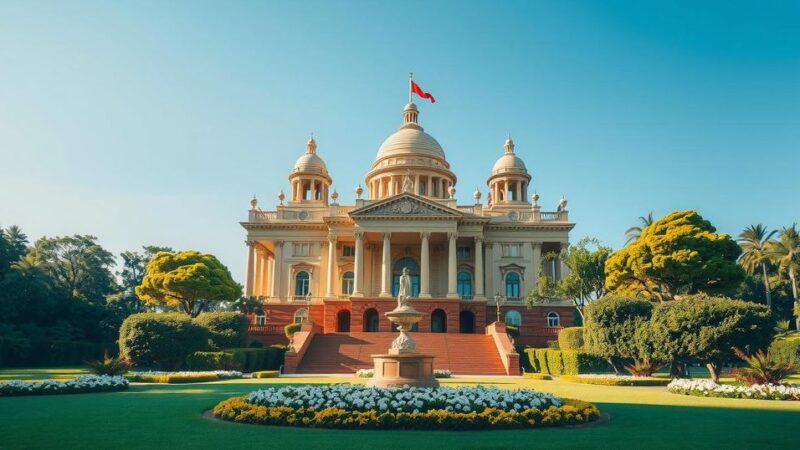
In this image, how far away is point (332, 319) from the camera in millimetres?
59594

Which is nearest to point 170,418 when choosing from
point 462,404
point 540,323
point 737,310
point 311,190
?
point 462,404

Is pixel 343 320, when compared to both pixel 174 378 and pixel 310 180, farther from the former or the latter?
pixel 174 378

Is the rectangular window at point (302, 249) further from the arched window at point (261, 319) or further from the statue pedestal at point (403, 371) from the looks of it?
the statue pedestal at point (403, 371)

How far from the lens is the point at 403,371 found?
21.0 meters

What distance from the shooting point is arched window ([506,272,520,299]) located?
6344cm

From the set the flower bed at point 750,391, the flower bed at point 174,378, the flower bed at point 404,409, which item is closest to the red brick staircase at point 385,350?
the flower bed at point 174,378

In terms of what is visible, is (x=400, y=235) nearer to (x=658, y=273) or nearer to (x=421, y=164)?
(x=421, y=164)

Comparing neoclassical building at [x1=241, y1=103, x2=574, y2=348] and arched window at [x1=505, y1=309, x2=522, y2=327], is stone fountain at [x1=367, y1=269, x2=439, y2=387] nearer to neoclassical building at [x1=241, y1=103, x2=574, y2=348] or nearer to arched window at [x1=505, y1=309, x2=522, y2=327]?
neoclassical building at [x1=241, y1=103, x2=574, y2=348]

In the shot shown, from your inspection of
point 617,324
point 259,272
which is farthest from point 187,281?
point 617,324

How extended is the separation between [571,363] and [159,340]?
2612 cm

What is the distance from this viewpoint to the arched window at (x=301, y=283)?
210 feet

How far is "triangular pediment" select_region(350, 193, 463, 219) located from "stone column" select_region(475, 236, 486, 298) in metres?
4.31

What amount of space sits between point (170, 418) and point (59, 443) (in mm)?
3752

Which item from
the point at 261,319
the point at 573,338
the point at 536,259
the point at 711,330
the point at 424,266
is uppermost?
the point at 536,259
